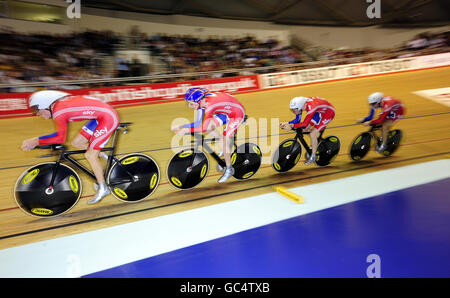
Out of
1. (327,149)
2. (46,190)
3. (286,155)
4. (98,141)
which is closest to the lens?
(46,190)

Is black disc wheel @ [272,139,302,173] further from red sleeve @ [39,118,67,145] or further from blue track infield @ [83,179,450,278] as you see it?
red sleeve @ [39,118,67,145]

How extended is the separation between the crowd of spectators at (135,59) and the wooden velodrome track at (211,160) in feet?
5.34

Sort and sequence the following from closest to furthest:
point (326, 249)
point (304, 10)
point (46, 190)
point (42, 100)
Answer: point (326, 249), point (42, 100), point (46, 190), point (304, 10)

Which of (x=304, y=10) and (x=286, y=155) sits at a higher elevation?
(x=304, y=10)

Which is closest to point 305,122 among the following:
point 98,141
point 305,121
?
point 305,121

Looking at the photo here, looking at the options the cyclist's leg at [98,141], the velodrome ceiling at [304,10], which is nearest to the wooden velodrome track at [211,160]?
the cyclist's leg at [98,141]

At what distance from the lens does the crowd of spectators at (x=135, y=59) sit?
30.0ft

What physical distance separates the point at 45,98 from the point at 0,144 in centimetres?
385

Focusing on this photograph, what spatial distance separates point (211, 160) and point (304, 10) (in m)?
16.8

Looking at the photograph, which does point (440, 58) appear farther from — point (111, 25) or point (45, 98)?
point (45, 98)

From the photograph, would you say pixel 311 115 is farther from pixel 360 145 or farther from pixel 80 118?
pixel 80 118

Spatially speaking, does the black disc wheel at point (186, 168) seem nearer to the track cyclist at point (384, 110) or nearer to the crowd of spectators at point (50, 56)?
→ the track cyclist at point (384, 110)

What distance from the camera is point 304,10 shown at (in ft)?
62.0
